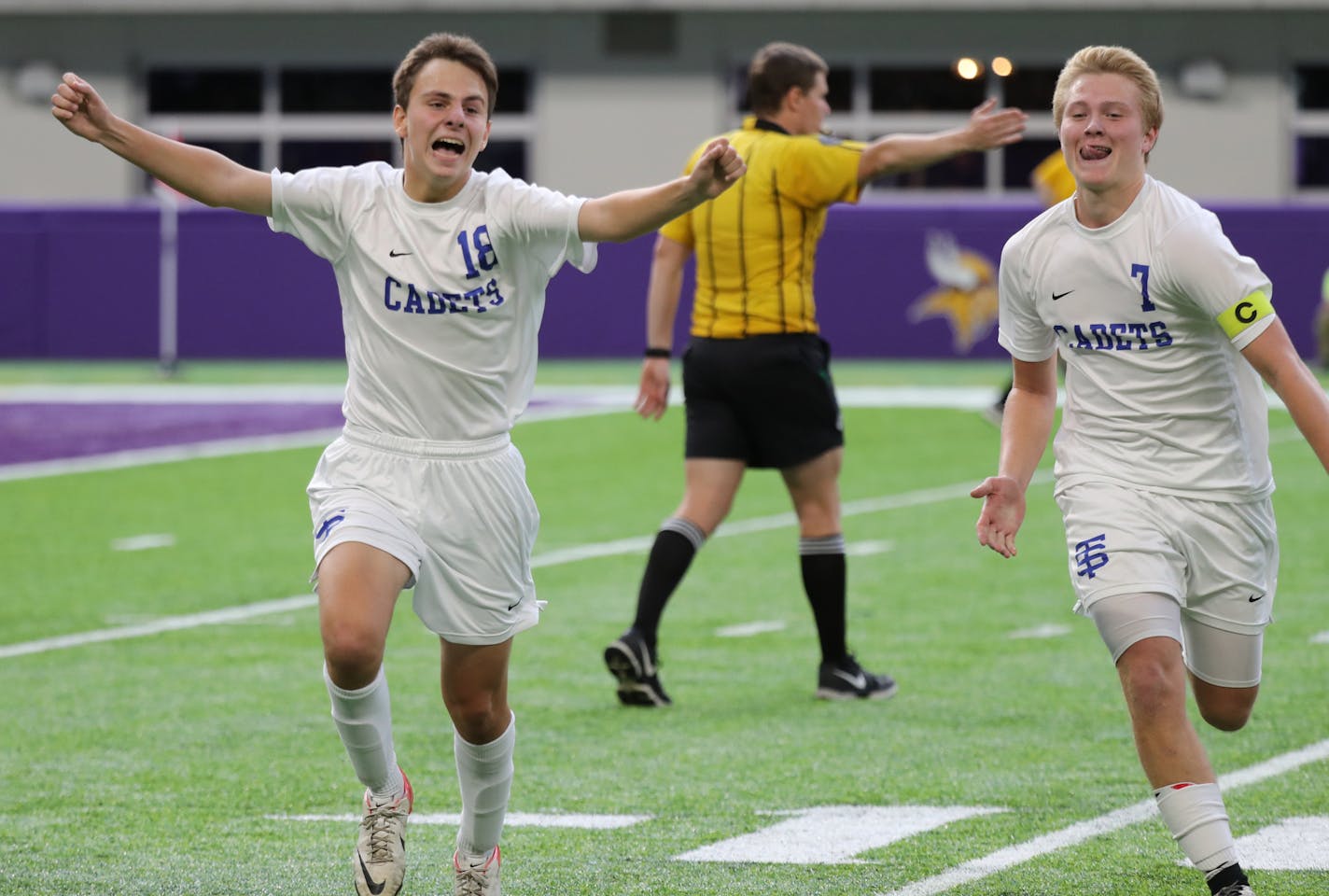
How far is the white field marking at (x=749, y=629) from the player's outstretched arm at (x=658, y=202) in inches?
189

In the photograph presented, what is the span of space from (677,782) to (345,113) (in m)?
25.8

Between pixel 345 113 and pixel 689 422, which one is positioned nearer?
pixel 689 422

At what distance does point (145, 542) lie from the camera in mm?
13148

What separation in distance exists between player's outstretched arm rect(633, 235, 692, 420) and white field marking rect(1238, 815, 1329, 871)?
3.18 meters

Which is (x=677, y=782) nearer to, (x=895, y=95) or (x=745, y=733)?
(x=745, y=733)

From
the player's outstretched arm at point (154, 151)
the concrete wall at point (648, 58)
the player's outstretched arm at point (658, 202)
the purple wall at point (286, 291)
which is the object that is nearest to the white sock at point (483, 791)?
the player's outstretched arm at point (658, 202)

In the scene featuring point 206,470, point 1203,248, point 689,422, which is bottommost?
point 206,470

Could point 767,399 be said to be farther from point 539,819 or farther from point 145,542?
point 145,542

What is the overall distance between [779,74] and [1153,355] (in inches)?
132

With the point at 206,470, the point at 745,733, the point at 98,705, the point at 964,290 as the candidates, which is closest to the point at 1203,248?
the point at 745,733

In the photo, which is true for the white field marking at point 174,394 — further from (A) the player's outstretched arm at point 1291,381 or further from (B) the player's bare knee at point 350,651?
(A) the player's outstretched arm at point 1291,381

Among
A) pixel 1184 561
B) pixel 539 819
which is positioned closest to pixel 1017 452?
pixel 1184 561

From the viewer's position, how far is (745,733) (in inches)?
302

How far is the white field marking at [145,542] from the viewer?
12.9m
